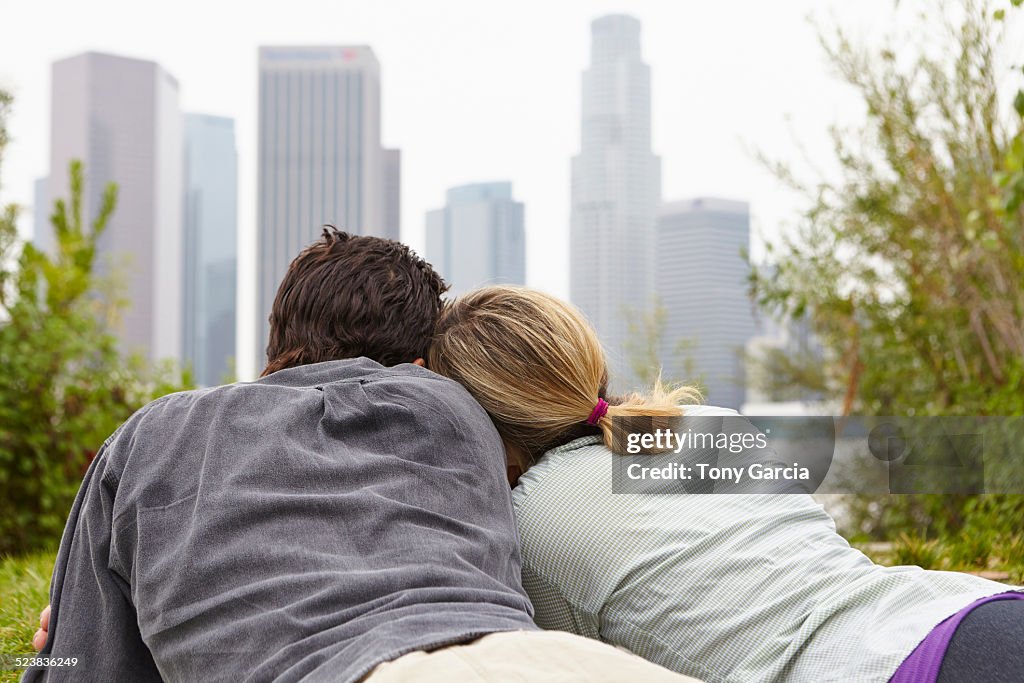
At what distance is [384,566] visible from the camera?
89 centimetres

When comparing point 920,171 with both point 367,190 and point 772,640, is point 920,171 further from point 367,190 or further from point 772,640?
point 367,190

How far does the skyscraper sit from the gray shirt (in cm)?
1469

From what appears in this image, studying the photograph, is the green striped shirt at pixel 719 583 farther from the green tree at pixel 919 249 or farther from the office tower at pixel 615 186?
the office tower at pixel 615 186

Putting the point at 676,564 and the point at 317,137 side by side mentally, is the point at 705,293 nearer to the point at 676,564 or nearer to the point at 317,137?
the point at 676,564

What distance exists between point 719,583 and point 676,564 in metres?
0.06

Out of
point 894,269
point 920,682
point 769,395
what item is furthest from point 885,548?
point 769,395

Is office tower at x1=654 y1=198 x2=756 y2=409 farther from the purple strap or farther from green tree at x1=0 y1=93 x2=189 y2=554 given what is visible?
the purple strap

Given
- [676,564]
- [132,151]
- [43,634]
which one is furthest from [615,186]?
[132,151]

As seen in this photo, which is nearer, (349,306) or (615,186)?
(349,306)

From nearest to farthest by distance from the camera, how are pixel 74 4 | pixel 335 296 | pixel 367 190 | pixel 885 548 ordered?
pixel 335 296 < pixel 885 548 < pixel 74 4 < pixel 367 190

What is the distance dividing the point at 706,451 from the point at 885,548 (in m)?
1.98

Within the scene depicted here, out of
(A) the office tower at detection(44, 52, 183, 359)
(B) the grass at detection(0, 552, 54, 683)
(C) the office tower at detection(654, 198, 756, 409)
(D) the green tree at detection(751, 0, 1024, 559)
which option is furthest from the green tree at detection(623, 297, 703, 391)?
(A) the office tower at detection(44, 52, 183, 359)

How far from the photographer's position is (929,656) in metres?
0.97

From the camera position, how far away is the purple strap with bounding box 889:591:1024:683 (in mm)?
969
